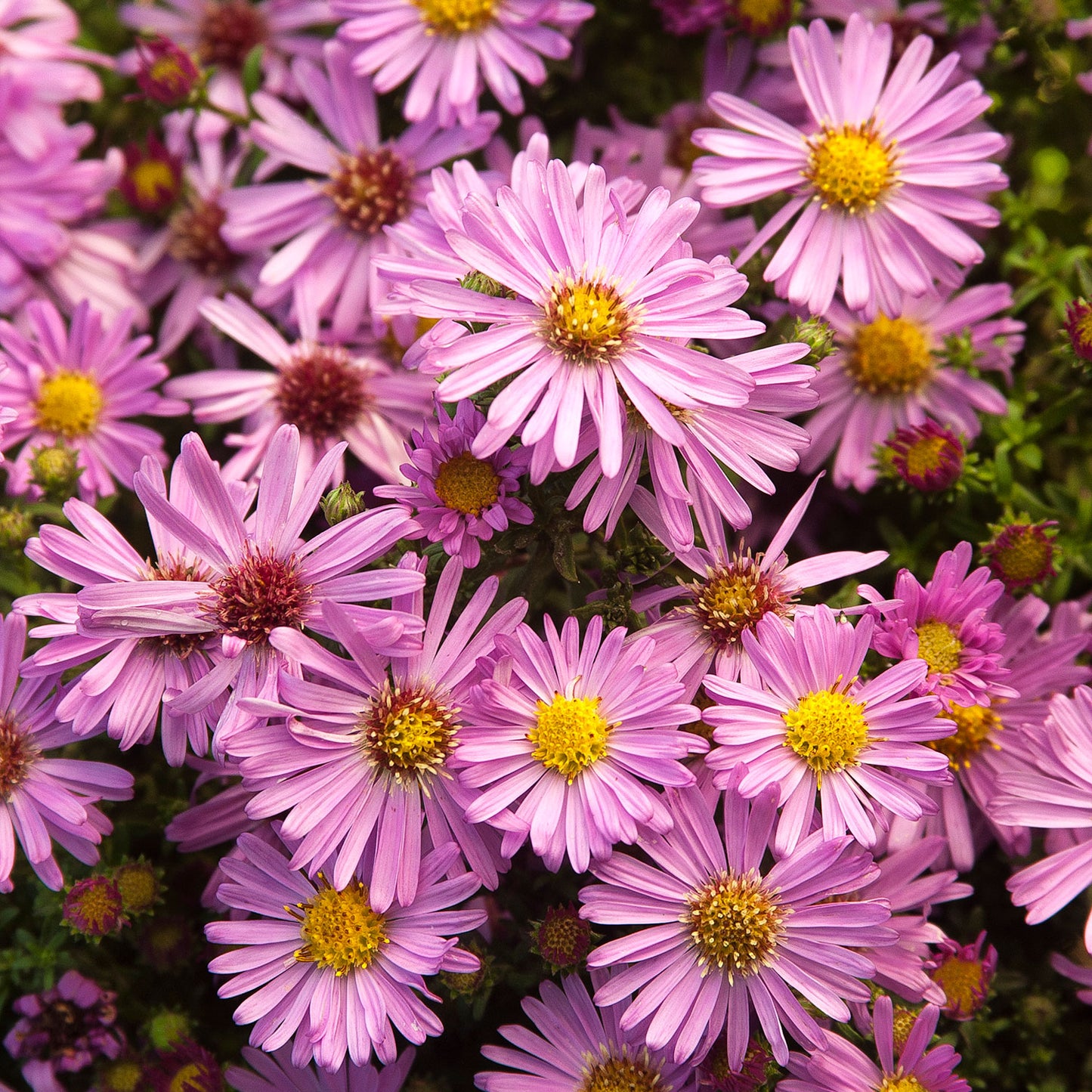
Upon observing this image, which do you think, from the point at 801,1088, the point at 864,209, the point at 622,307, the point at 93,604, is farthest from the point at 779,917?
the point at 864,209

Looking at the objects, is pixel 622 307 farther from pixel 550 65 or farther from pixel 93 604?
pixel 550 65

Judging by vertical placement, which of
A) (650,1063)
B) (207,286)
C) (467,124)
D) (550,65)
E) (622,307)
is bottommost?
(650,1063)

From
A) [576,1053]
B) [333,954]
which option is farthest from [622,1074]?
[333,954]

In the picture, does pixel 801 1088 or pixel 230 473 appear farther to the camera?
pixel 230 473

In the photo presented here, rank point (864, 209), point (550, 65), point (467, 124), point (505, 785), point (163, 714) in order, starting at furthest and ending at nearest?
point (550, 65) < point (467, 124) < point (864, 209) < point (163, 714) < point (505, 785)

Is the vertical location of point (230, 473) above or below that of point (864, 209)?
below

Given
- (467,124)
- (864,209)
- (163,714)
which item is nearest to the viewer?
(163,714)

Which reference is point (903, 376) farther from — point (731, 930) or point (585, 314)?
point (731, 930)
